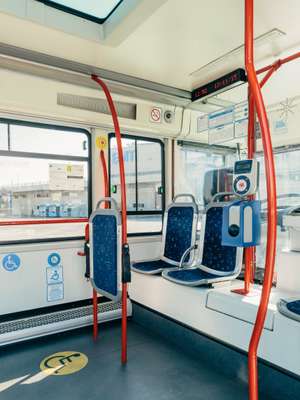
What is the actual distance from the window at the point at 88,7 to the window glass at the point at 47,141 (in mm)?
1277

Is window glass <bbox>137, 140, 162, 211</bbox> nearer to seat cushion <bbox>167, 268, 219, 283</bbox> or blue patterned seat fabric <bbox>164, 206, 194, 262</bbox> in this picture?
blue patterned seat fabric <bbox>164, 206, 194, 262</bbox>

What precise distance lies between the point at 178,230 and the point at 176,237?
0.08 metres

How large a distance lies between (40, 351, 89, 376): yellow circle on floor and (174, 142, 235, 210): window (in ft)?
7.63

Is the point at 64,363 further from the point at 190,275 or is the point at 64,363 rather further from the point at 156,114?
the point at 156,114

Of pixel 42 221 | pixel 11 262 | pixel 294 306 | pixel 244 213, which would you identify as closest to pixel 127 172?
pixel 42 221

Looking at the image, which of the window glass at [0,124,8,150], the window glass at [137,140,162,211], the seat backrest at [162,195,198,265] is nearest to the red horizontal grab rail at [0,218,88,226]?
the window glass at [0,124,8,150]

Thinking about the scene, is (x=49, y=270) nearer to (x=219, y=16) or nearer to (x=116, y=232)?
(x=116, y=232)

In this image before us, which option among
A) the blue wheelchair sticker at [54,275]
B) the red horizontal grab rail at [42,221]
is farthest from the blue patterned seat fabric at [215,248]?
the blue wheelchair sticker at [54,275]

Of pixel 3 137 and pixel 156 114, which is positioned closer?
pixel 3 137

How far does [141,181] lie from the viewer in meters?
3.96

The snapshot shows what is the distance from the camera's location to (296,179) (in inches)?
134

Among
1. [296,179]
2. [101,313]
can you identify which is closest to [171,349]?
[101,313]

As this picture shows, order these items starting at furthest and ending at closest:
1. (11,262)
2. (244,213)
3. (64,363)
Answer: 1. (11,262)
2. (64,363)
3. (244,213)

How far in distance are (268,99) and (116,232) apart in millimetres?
2743
